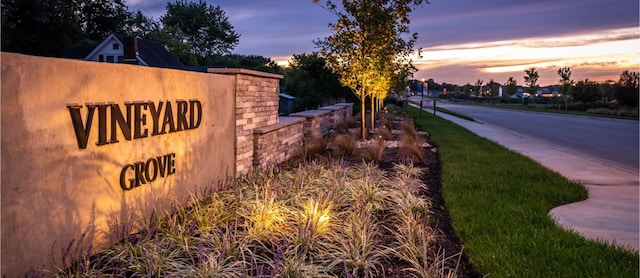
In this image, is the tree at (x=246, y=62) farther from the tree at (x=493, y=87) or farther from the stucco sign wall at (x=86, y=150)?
the tree at (x=493, y=87)

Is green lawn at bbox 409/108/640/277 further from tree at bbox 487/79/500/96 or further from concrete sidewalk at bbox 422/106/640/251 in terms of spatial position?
tree at bbox 487/79/500/96

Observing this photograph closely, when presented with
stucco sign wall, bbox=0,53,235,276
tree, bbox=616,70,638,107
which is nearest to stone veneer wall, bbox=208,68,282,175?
stucco sign wall, bbox=0,53,235,276

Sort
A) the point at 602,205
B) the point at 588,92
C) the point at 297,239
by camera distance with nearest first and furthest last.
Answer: the point at 297,239 < the point at 602,205 < the point at 588,92

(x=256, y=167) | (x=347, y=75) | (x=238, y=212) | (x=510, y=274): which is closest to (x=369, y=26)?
(x=347, y=75)

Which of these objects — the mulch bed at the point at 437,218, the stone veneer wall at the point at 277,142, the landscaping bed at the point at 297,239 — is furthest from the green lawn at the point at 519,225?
the stone veneer wall at the point at 277,142

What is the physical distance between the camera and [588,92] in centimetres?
6231

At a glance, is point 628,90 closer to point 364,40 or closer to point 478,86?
point 364,40

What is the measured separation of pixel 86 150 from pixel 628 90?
58.5m

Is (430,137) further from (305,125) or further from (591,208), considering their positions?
(591,208)

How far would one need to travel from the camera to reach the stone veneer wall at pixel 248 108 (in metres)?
7.91

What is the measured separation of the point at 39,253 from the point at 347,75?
11516 mm

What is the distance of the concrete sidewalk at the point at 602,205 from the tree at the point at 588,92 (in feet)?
188

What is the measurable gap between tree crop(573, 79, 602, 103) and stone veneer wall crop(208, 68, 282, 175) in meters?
62.9

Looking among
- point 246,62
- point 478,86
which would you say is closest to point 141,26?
point 246,62
